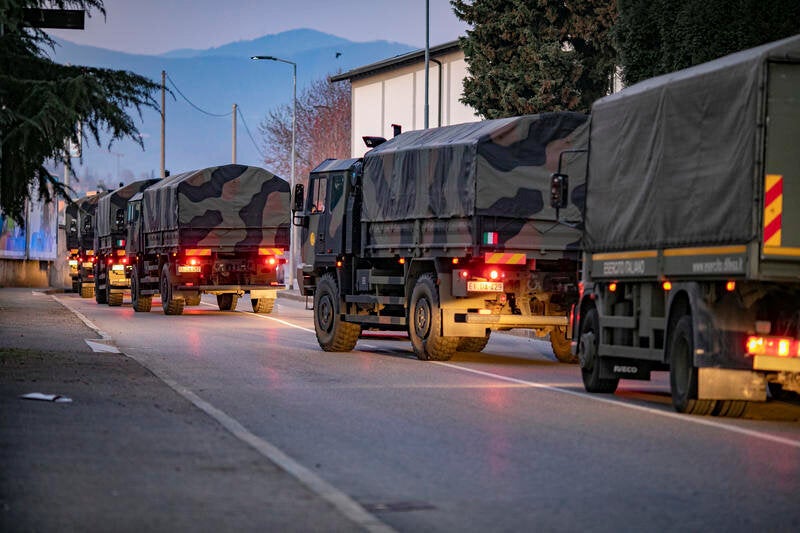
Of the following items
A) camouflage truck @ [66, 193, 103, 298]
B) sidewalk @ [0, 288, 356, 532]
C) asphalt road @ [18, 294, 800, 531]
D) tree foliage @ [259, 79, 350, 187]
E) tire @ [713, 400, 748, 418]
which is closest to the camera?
sidewalk @ [0, 288, 356, 532]

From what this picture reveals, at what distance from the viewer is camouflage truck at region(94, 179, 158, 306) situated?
4750 cm

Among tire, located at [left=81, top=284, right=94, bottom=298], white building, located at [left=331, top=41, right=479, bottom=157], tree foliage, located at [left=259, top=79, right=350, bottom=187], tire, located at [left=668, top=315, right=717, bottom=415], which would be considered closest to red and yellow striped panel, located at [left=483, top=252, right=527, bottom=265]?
tire, located at [left=668, top=315, right=717, bottom=415]

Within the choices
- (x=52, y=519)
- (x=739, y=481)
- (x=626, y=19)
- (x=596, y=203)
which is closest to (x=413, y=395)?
(x=596, y=203)

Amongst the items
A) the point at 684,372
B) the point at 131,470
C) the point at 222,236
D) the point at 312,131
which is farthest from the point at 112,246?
the point at 312,131

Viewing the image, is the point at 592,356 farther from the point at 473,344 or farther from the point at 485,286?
the point at 473,344

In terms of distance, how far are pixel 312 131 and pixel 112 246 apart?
68837 millimetres

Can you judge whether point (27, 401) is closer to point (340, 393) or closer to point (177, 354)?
point (340, 393)

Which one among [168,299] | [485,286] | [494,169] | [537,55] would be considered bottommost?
[168,299]

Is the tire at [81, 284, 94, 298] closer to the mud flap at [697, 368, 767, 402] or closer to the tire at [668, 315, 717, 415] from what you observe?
the tire at [668, 315, 717, 415]

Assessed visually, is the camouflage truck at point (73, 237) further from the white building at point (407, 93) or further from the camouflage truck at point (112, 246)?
the white building at point (407, 93)

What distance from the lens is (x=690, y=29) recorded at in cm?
2939

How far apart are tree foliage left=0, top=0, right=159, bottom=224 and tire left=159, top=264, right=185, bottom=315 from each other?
15.5 metres

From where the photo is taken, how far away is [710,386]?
46.5 ft

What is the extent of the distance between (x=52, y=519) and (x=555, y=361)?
53.3 ft
